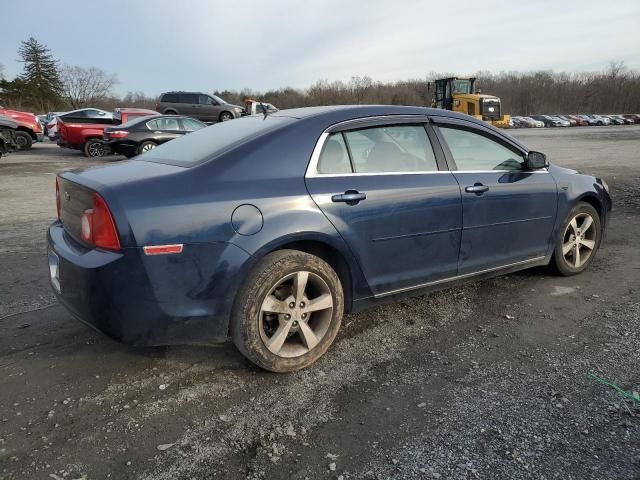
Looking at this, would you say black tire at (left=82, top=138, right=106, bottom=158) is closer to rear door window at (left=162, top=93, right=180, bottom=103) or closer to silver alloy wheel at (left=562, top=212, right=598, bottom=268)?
rear door window at (left=162, top=93, right=180, bottom=103)

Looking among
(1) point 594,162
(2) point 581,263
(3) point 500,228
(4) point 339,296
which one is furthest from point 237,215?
(1) point 594,162

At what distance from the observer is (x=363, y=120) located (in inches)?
130

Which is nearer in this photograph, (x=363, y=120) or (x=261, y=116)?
(x=363, y=120)

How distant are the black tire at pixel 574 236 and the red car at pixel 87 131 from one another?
15879mm

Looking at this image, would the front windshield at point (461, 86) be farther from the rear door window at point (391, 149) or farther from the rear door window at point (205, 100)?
the rear door window at point (391, 149)

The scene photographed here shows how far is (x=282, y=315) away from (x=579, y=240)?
3.19m

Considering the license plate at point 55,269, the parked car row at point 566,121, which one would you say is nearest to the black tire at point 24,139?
the license plate at point 55,269

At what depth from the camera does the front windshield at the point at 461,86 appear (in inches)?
1120

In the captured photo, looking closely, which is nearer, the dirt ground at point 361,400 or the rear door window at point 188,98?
the dirt ground at point 361,400

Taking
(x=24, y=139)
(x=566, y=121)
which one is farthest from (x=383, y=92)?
(x=24, y=139)

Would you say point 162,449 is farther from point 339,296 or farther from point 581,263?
point 581,263

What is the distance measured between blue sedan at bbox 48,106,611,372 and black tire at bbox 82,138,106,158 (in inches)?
619

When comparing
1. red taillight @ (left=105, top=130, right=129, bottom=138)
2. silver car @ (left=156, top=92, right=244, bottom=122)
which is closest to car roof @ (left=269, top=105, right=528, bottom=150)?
red taillight @ (left=105, top=130, right=129, bottom=138)

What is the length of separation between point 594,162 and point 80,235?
52.3 feet
